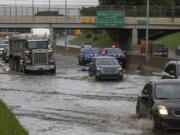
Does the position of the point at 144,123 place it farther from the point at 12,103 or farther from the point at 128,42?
the point at 128,42

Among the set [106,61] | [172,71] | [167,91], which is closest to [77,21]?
[106,61]

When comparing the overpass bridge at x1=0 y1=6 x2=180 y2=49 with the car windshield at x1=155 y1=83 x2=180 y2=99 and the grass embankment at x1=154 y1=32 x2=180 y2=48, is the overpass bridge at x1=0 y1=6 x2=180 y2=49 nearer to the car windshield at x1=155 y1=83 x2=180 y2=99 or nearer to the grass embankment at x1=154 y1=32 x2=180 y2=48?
the grass embankment at x1=154 y1=32 x2=180 y2=48

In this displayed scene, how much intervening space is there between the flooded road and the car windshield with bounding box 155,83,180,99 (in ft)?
2.71

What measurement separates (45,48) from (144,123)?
26.9m

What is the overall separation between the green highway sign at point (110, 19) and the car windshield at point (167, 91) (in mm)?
70440

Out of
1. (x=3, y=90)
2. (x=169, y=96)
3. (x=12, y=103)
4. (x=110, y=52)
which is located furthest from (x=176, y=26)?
(x=169, y=96)

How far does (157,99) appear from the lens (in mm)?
14188

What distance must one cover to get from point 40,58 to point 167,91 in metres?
26.3

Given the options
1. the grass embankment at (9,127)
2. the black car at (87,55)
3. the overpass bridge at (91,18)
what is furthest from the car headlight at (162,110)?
the overpass bridge at (91,18)

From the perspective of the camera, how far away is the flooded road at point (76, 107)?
14.6 meters

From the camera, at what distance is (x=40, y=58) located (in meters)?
40.3

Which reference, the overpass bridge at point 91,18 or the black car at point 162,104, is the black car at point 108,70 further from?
the overpass bridge at point 91,18

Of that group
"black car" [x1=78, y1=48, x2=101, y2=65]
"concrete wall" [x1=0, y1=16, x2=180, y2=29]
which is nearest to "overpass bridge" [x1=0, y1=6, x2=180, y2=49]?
"concrete wall" [x1=0, y1=16, x2=180, y2=29]

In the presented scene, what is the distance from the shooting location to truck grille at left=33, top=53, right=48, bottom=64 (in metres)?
40.1
